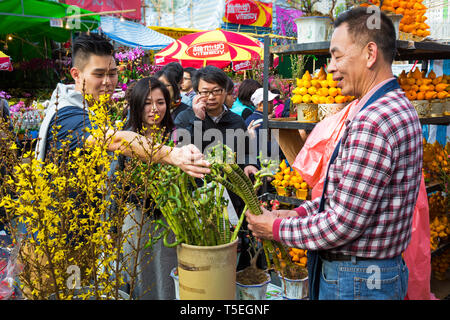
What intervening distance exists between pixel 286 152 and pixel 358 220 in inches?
68.1

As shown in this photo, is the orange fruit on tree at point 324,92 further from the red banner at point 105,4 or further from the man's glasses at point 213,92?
the red banner at point 105,4

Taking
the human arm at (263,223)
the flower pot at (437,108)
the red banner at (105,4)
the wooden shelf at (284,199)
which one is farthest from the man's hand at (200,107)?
the red banner at (105,4)

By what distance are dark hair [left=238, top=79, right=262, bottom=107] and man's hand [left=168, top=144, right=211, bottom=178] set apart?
3.89 m

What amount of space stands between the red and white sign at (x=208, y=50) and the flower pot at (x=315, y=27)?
6.07 m

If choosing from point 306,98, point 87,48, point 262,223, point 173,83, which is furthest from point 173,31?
point 262,223

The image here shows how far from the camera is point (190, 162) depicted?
1.39 metres

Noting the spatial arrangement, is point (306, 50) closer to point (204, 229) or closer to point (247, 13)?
point (204, 229)

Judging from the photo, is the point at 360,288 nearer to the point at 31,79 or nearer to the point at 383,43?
the point at 383,43

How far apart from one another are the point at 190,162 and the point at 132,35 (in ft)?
37.7

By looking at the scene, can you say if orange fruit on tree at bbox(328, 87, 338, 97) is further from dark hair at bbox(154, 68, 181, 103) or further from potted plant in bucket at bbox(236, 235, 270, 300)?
dark hair at bbox(154, 68, 181, 103)

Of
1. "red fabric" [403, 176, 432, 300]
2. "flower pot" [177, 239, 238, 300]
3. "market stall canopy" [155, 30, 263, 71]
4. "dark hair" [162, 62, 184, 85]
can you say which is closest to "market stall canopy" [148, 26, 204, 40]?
"market stall canopy" [155, 30, 263, 71]

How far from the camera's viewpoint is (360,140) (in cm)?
134

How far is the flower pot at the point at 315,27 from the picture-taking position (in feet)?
8.89

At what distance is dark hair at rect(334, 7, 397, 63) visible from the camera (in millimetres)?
1489
